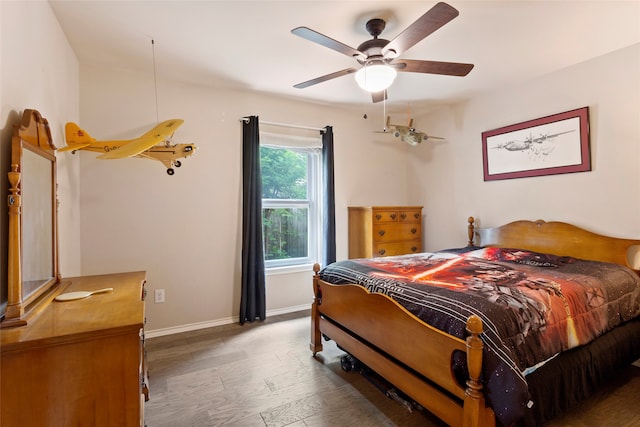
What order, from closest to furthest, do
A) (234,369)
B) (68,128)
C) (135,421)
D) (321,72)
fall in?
(135,421), (68,128), (234,369), (321,72)

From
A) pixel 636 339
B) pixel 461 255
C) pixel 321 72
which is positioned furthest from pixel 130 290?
pixel 636 339

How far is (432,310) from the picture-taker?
152 cm

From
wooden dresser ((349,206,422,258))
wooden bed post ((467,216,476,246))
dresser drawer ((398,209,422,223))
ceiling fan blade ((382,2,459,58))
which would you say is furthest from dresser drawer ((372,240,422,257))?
ceiling fan blade ((382,2,459,58))

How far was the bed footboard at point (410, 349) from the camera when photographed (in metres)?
1.26

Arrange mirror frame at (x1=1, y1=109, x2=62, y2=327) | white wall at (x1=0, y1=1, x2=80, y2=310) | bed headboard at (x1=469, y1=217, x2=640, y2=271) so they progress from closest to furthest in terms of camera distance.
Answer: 1. mirror frame at (x1=1, y1=109, x2=62, y2=327)
2. white wall at (x1=0, y1=1, x2=80, y2=310)
3. bed headboard at (x1=469, y1=217, x2=640, y2=271)

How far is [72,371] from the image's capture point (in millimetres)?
1006

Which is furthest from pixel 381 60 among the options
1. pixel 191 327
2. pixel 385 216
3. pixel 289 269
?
pixel 191 327

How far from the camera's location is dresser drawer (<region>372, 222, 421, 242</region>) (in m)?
3.55

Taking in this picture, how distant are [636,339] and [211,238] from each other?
351 cm

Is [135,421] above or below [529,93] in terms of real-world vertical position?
below

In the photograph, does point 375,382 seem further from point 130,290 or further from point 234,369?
point 130,290

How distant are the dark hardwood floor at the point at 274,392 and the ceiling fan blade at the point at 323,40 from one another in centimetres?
214

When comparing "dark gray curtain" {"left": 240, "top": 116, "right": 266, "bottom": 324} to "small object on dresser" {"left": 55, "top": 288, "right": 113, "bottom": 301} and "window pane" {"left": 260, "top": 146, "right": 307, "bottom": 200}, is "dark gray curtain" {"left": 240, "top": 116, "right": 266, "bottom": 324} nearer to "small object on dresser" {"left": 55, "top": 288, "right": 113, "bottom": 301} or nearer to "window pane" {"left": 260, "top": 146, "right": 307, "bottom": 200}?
"window pane" {"left": 260, "top": 146, "right": 307, "bottom": 200}

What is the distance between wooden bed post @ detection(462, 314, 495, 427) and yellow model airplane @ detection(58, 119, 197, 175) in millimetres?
1833
